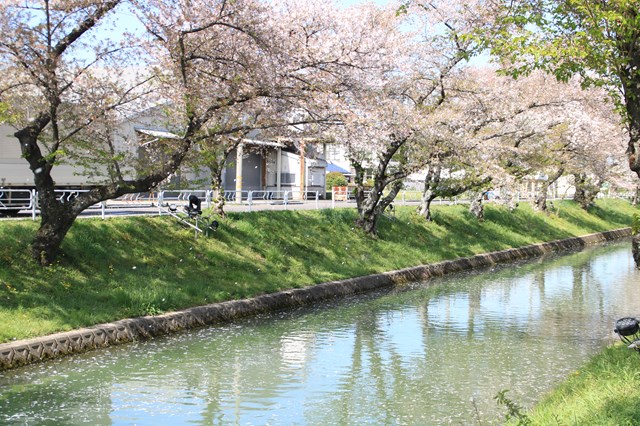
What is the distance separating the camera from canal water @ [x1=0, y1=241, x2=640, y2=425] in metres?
9.36

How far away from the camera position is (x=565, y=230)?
4078 centimetres

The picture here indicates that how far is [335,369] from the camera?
463 inches

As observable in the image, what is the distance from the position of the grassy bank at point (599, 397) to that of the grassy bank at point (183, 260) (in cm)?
843

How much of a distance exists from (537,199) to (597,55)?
33.7 meters

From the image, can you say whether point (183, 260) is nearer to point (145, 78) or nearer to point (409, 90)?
point (145, 78)

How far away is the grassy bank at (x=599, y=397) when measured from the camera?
682 centimetres

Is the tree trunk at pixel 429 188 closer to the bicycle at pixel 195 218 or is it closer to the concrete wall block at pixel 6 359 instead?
the bicycle at pixel 195 218

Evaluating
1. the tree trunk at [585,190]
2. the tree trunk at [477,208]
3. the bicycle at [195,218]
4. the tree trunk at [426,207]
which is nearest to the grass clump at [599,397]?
the bicycle at [195,218]

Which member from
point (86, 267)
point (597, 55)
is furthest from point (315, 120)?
point (597, 55)

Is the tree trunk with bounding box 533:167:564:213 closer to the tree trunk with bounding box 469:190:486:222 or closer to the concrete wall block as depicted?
the tree trunk with bounding box 469:190:486:222

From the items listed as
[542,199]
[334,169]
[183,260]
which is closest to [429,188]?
[542,199]

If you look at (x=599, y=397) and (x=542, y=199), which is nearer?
(x=599, y=397)

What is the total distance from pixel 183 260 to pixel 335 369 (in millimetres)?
7302

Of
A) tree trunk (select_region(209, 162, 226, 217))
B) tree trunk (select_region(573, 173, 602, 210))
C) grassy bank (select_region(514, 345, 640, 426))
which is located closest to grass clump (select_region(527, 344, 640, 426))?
grassy bank (select_region(514, 345, 640, 426))
